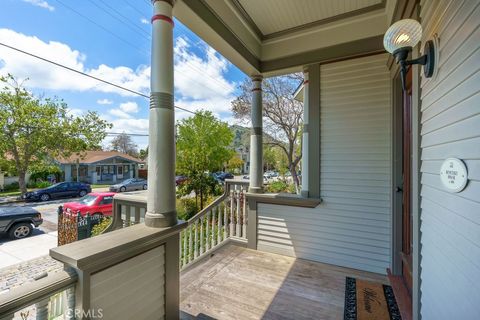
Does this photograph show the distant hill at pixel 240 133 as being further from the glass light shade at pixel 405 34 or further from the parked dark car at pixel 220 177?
the glass light shade at pixel 405 34

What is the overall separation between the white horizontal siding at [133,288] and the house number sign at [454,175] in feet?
5.74

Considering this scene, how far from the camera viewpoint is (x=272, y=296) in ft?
7.30

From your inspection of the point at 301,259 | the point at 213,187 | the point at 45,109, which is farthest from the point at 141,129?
the point at 301,259

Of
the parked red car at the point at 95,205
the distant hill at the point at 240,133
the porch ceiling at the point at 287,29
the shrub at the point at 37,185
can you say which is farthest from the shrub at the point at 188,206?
the shrub at the point at 37,185

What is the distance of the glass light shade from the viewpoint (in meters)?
1.31

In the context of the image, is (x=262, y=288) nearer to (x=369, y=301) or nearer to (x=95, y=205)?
(x=369, y=301)

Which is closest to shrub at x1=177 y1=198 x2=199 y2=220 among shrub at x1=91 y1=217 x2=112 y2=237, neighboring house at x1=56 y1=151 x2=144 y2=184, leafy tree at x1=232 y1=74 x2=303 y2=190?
shrub at x1=91 y1=217 x2=112 y2=237

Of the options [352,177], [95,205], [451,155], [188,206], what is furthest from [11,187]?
[451,155]

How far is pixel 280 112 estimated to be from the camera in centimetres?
1037

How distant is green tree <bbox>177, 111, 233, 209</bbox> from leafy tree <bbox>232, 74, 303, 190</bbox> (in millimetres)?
1879

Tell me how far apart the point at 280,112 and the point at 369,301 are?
29.4 ft

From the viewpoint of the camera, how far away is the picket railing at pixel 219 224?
3227mm

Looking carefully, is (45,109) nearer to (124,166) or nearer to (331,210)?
(124,166)

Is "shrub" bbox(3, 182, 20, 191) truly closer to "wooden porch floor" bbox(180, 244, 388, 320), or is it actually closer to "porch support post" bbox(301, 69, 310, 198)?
"wooden porch floor" bbox(180, 244, 388, 320)
